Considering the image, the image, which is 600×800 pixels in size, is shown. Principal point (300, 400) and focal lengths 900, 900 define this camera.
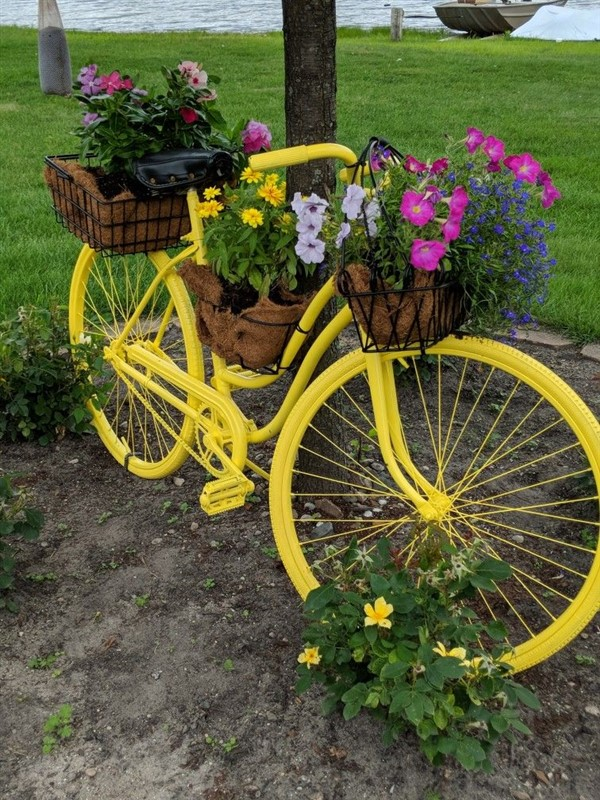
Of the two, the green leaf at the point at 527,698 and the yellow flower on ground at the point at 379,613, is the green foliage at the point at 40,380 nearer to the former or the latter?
the yellow flower on ground at the point at 379,613

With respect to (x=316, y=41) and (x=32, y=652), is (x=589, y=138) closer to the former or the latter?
(x=316, y=41)

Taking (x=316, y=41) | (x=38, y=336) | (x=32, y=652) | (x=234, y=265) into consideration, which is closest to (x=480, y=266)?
(x=234, y=265)

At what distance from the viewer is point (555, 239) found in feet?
18.2

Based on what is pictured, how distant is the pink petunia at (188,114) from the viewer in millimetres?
2797

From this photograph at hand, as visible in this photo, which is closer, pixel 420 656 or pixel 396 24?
pixel 420 656

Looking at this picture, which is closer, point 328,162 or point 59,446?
point 328,162

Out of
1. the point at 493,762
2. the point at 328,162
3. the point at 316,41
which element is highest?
the point at 316,41

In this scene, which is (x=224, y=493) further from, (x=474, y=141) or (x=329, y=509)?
(x=474, y=141)

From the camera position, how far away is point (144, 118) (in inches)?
108

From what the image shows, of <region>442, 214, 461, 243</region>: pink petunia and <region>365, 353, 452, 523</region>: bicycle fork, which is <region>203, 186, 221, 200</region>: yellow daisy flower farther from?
<region>442, 214, 461, 243</region>: pink petunia

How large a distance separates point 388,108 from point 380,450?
7.83 m

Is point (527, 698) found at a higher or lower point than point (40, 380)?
lower

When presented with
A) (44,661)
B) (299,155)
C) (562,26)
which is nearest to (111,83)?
(299,155)

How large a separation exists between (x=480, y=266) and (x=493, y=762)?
121cm
